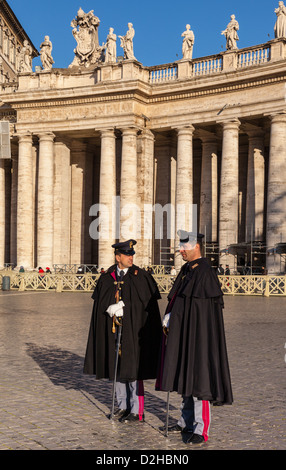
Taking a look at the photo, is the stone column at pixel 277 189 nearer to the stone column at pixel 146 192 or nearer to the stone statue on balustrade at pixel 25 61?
the stone column at pixel 146 192

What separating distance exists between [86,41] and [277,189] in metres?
17.6

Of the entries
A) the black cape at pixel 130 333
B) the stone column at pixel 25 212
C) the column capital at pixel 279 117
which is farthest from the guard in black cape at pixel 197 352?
the stone column at pixel 25 212

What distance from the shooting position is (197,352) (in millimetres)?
7344

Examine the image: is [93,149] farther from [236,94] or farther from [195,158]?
[236,94]

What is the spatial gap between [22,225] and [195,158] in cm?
1309

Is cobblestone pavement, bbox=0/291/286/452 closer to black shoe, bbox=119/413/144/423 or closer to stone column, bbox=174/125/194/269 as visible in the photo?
black shoe, bbox=119/413/144/423

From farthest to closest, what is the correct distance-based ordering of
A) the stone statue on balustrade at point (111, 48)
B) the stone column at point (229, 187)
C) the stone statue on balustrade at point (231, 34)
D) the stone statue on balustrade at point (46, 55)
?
1. the stone statue on balustrade at point (46, 55)
2. the stone statue on balustrade at point (111, 48)
3. the stone statue on balustrade at point (231, 34)
4. the stone column at point (229, 187)

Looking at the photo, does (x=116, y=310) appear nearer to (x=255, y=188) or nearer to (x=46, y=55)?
(x=255, y=188)

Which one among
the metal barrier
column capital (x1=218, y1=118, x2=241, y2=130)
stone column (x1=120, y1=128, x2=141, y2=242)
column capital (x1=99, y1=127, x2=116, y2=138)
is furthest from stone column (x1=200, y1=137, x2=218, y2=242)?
the metal barrier

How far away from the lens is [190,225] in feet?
123

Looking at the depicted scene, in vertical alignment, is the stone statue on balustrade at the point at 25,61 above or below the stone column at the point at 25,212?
above

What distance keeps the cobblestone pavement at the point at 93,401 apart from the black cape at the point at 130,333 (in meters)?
0.69

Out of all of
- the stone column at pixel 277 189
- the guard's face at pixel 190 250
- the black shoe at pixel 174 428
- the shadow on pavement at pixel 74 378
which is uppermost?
the stone column at pixel 277 189

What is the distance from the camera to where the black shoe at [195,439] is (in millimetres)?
7239
